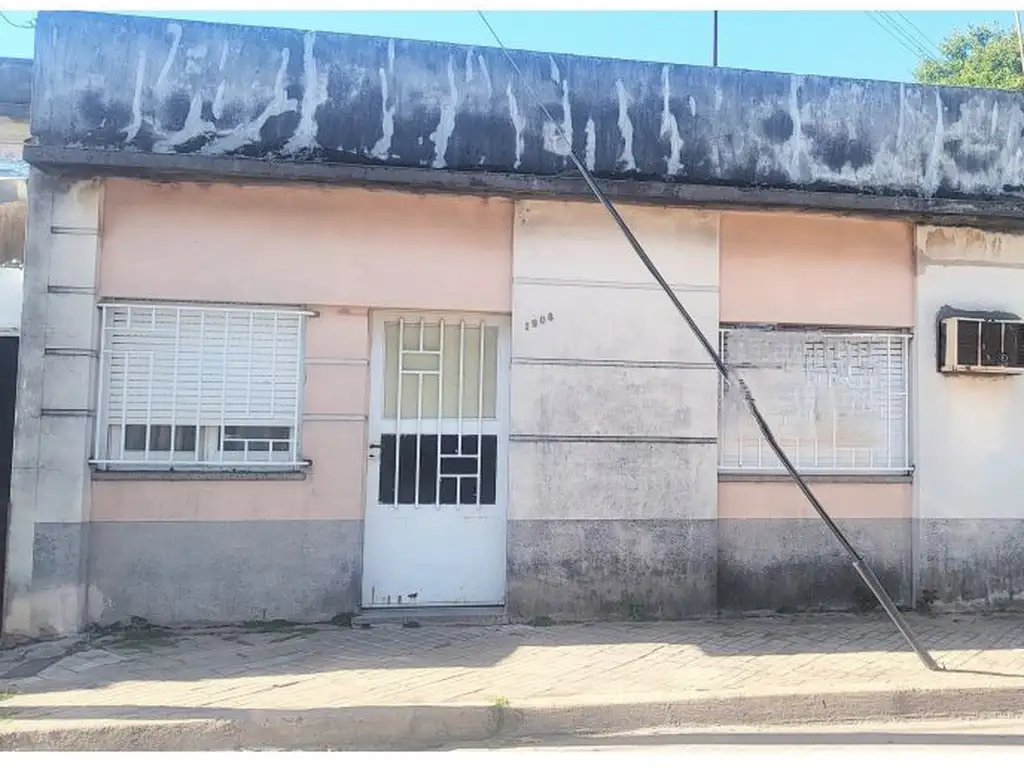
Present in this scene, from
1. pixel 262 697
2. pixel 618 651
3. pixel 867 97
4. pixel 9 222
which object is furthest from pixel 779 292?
pixel 9 222

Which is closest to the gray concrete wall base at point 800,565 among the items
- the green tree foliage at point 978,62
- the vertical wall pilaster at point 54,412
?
the vertical wall pilaster at point 54,412

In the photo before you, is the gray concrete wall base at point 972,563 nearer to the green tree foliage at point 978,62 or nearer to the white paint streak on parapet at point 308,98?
the white paint streak on parapet at point 308,98

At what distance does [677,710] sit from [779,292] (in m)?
3.40

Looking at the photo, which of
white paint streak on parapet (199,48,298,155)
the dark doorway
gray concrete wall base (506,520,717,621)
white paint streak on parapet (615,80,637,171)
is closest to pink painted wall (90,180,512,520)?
white paint streak on parapet (199,48,298,155)

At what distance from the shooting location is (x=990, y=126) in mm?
6781

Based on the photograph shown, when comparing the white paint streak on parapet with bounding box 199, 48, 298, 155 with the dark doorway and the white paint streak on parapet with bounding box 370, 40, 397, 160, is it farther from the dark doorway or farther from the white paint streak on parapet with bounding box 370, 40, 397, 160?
the dark doorway

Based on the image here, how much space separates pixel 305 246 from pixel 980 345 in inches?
206

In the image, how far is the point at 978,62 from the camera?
17.3 meters

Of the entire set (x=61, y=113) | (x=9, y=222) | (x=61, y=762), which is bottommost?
(x=61, y=762)

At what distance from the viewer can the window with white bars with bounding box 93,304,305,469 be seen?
5.58m

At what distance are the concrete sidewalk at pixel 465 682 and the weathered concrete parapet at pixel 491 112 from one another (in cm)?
341

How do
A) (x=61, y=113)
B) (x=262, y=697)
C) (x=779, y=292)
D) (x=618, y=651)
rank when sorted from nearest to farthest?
(x=262, y=697) < (x=618, y=651) < (x=61, y=113) < (x=779, y=292)

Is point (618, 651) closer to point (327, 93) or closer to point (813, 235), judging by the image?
point (813, 235)

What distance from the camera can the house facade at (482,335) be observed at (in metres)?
5.53
